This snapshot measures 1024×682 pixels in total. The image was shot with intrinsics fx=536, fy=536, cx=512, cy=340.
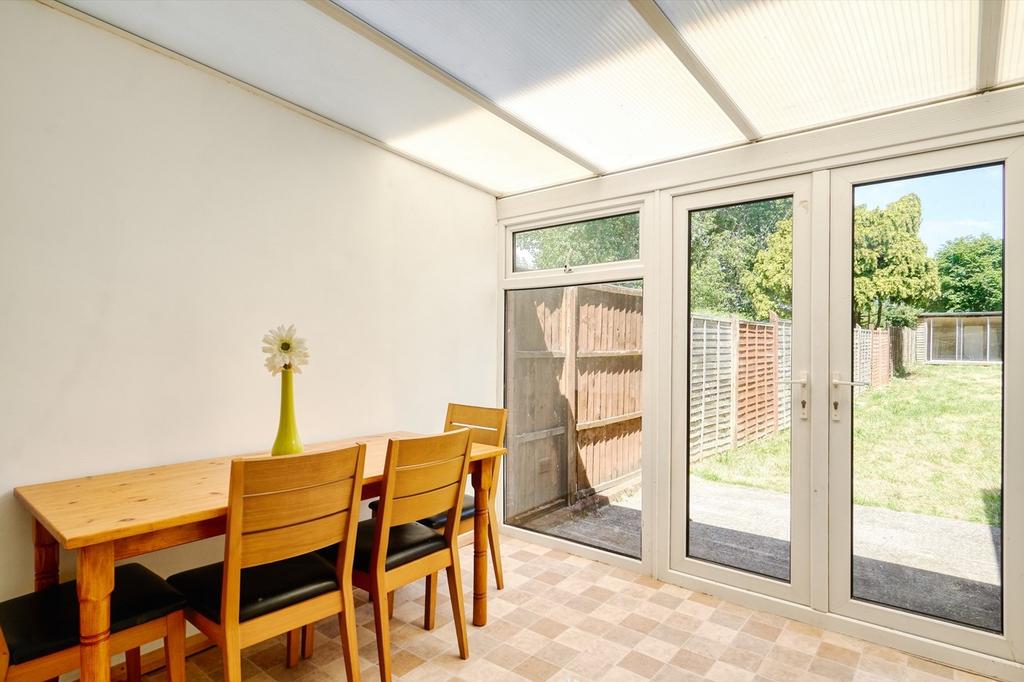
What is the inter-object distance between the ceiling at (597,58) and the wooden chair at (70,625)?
1.88 m

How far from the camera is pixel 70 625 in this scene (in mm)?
1465

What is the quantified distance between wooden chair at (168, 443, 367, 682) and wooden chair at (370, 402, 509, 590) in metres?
0.87

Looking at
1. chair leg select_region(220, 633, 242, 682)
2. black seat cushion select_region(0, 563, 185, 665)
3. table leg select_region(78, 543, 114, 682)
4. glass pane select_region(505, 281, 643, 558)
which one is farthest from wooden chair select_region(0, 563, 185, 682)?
glass pane select_region(505, 281, 643, 558)

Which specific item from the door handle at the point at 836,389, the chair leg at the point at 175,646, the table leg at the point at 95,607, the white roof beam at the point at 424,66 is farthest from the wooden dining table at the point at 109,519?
the door handle at the point at 836,389

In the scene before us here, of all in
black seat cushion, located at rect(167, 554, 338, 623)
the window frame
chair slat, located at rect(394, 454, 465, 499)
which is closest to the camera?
black seat cushion, located at rect(167, 554, 338, 623)

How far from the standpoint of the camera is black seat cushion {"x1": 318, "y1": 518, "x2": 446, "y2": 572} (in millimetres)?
2018

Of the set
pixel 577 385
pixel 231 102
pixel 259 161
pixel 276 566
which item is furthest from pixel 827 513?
pixel 231 102

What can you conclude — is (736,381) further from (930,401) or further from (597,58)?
(597,58)

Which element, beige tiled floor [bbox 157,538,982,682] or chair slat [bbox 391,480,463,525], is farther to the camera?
beige tiled floor [bbox 157,538,982,682]

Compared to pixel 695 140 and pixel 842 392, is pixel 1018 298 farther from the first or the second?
pixel 695 140

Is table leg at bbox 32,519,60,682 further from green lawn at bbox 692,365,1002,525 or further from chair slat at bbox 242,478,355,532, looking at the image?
green lawn at bbox 692,365,1002,525

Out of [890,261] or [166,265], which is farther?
[890,261]

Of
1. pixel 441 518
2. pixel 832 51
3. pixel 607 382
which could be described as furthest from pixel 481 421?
pixel 832 51

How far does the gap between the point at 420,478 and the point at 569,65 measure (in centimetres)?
165
